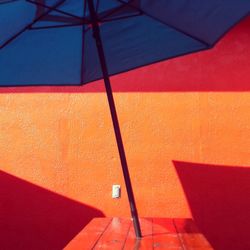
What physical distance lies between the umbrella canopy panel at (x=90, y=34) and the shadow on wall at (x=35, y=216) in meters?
1.92

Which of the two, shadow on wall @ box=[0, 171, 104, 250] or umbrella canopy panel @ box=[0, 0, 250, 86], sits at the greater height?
umbrella canopy panel @ box=[0, 0, 250, 86]

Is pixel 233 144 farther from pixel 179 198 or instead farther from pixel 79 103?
pixel 79 103

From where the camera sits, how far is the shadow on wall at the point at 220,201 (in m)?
4.42

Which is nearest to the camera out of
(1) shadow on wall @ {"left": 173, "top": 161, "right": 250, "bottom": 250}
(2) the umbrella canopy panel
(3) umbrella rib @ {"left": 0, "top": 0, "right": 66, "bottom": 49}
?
(2) the umbrella canopy panel

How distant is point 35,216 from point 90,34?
2360mm

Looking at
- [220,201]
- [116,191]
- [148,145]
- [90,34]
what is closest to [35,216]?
[116,191]

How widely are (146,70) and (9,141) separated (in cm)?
166

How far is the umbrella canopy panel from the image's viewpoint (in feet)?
7.70

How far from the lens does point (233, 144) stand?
14.6 ft

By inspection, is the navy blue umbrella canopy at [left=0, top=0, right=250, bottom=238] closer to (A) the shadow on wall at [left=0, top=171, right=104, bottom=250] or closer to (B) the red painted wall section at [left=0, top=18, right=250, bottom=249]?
(B) the red painted wall section at [left=0, top=18, right=250, bottom=249]

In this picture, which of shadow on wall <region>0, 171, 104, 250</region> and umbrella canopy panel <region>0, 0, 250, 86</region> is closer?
umbrella canopy panel <region>0, 0, 250, 86</region>

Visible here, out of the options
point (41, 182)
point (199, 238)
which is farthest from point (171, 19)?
point (41, 182)

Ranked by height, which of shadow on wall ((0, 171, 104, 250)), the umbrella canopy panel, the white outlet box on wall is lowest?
shadow on wall ((0, 171, 104, 250))

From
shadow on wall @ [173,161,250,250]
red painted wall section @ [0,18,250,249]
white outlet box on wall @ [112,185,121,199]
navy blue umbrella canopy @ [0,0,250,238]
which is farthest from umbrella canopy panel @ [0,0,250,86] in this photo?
shadow on wall @ [173,161,250,250]
